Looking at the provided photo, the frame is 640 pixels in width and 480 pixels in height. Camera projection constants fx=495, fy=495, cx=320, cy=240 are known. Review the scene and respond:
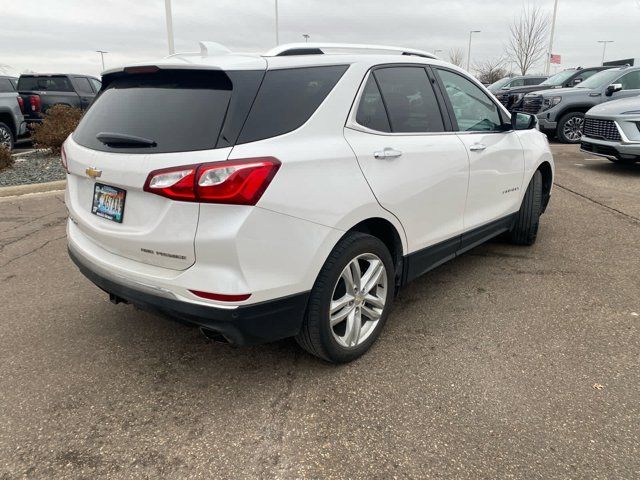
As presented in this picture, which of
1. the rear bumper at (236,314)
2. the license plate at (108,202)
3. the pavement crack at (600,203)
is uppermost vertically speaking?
the license plate at (108,202)

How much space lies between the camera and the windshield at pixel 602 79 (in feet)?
37.4

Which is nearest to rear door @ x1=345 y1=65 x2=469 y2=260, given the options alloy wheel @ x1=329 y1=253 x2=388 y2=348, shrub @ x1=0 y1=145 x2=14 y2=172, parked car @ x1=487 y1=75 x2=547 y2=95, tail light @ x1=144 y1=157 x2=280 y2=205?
alloy wheel @ x1=329 y1=253 x2=388 y2=348

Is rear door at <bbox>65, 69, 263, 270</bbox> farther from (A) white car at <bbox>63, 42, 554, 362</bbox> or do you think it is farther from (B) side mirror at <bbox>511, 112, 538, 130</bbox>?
(B) side mirror at <bbox>511, 112, 538, 130</bbox>

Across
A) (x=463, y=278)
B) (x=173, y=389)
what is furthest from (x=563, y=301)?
(x=173, y=389)

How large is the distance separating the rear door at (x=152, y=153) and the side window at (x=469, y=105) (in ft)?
5.76

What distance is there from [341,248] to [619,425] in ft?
5.08

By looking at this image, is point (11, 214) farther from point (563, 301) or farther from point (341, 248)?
point (563, 301)

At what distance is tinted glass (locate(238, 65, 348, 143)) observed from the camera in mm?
2230

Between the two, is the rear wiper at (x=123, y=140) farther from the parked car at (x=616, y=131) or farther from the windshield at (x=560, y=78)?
the windshield at (x=560, y=78)

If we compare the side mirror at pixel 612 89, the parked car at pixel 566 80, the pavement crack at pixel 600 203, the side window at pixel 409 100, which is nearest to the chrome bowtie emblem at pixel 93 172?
the side window at pixel 409 100

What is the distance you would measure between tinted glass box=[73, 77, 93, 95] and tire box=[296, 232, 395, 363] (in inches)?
524

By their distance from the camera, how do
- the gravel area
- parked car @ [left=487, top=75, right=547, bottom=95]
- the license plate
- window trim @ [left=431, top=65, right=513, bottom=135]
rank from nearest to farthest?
1. the license plate
2. window trim @ [left=431, top=65, right=513, bottom=135]
3. the gravel area
4. parked car @ [left=487, top=75, right=547, bottom=95]

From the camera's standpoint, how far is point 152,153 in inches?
88.7

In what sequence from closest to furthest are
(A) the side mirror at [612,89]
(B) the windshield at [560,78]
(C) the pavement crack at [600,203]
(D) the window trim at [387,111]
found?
(D) the window trim at [387,111] → (C) the pavement crack at [600,203] → (A) the side mirror at [612,89] → (B) the windshield at [560,78]
